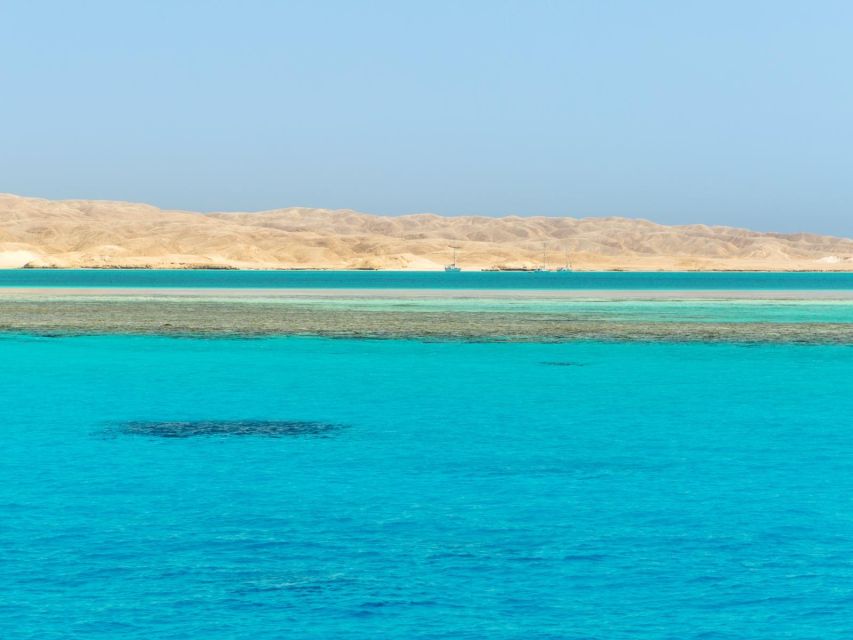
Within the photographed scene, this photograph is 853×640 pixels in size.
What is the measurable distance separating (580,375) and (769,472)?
1403cm

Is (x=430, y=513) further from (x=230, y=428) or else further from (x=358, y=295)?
(x=358, y=295)

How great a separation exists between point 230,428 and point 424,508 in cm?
774

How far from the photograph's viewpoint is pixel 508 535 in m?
14.9

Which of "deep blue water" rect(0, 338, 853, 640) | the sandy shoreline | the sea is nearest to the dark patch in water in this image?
the sea

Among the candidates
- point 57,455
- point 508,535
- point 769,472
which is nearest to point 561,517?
point 508,535

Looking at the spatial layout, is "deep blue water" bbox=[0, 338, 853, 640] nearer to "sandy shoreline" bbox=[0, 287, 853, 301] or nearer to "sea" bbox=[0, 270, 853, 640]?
"sea" bbox=[0, 270, 853, 640]

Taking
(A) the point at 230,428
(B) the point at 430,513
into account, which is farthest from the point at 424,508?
(A) the point at 230,428

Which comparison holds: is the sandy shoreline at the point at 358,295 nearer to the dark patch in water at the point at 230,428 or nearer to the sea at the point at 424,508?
the sea at the point at 424,508

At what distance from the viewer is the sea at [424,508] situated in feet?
40.0

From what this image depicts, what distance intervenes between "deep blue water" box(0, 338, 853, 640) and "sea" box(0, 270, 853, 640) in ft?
0.15

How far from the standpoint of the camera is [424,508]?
16.3 m

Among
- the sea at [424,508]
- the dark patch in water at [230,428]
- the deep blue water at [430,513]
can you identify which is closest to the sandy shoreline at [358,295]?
the sea at [424,508]

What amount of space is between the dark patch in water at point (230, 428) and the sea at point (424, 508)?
3.9 inches

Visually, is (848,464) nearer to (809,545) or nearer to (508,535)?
(809,545)
